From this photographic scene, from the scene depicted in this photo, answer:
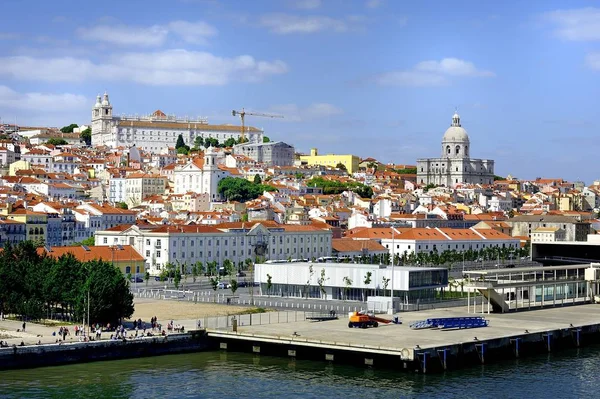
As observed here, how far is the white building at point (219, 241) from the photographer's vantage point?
6475 cm

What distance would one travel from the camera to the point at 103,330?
36.7 metres

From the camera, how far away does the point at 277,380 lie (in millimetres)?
31047

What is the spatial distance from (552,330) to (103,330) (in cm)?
1574

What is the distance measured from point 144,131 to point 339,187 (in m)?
35.6

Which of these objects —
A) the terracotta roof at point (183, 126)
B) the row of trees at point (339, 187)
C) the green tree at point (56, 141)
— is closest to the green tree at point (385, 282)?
the row of trees at point (339, 187)

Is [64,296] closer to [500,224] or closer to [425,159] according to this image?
[500,224]

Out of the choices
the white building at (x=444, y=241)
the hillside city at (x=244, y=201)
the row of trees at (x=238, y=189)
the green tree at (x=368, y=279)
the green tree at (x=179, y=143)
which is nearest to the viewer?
the green tree at (x=368, y=279)

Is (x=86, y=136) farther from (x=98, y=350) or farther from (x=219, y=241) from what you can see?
(x=98, y=350)

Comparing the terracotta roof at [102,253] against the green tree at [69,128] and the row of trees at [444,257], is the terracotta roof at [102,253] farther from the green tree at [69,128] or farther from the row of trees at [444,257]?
A: the green tree at [69,128]

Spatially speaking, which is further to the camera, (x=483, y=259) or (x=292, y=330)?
(x=483, y=259)

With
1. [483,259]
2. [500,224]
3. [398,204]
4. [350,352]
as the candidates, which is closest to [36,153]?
[398,204]

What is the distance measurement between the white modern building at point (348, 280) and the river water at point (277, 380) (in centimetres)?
1245

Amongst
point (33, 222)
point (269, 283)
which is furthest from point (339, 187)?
point (269, 283)

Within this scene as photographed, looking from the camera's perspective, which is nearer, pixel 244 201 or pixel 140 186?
pixel 244 201
